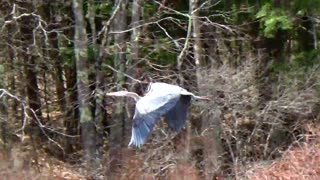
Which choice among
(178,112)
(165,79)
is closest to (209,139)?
(165,79)

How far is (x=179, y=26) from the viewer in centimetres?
1188

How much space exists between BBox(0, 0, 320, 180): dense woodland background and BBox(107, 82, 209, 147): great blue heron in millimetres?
2558

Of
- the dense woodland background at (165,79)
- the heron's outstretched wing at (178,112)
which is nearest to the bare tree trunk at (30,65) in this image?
the dense woodland background at (165,79)

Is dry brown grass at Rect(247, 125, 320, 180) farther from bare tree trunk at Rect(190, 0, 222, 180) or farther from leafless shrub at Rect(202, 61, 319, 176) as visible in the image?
bare tree trunk at Rect(190, 0, 222, 180)

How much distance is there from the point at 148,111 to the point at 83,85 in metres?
4.09

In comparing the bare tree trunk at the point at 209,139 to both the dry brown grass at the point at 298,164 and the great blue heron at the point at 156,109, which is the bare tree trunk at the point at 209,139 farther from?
the great blue heron at the point at 156,109

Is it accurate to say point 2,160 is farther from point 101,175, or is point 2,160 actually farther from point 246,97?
point 246,97

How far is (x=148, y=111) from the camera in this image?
7559mm

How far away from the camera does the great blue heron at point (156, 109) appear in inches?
294

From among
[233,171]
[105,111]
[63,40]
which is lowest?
[233,171]

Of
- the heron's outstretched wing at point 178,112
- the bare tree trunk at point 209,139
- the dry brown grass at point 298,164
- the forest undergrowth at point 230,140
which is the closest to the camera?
the heron's outstretched wing at point 178,112

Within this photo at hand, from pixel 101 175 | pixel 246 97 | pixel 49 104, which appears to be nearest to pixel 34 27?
pixel 49 104

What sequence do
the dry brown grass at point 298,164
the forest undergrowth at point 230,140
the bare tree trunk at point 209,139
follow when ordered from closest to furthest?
the dry brown grass at point 298,164
the forest undergrowth at point 230,140
the bare tree trunk at point 209,139

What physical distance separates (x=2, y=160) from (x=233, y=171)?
3709 mm
